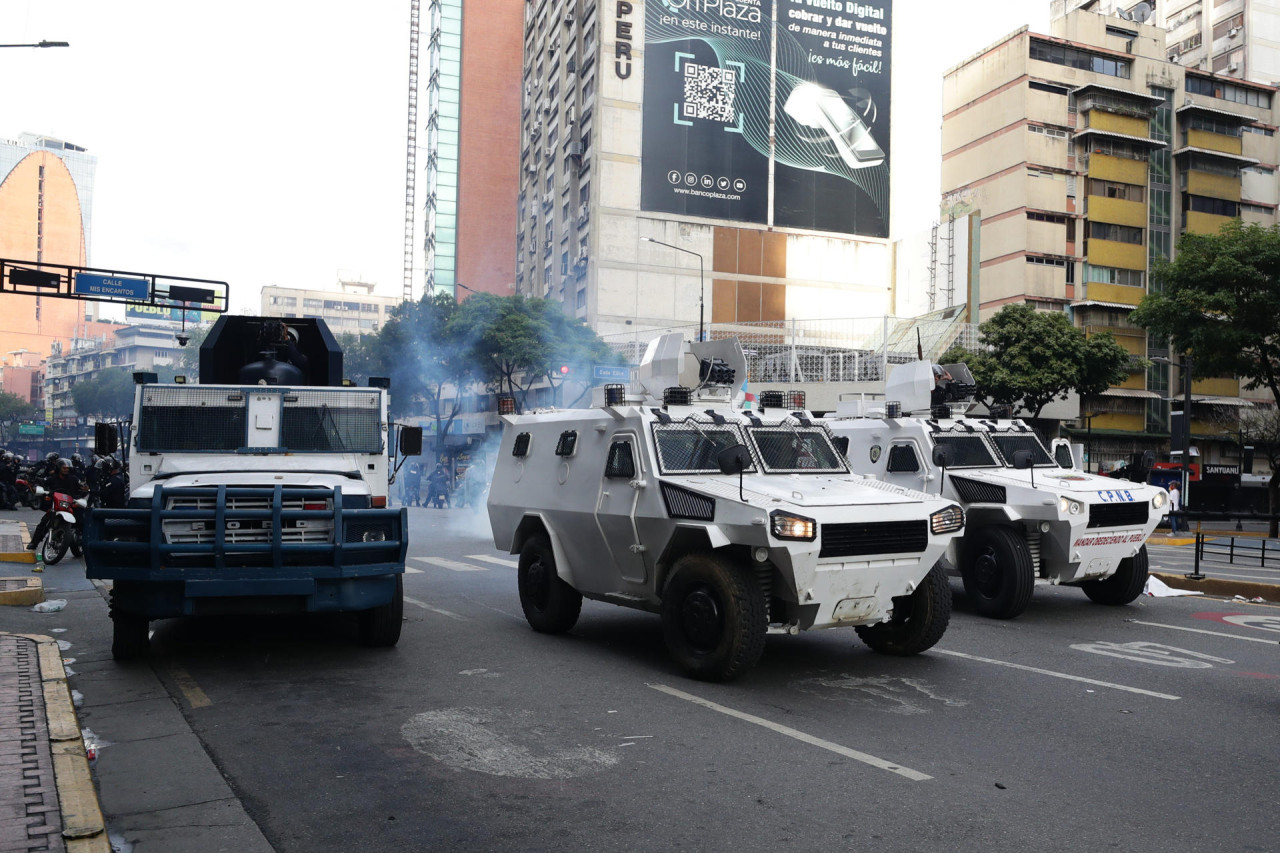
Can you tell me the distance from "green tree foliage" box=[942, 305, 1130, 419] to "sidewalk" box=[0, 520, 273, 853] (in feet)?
104

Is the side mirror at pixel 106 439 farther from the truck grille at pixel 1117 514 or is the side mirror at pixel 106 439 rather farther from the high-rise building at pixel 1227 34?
the high-rise building at pixel 1227 34

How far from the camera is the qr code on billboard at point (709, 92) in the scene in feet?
200

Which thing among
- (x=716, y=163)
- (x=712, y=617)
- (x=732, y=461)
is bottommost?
(x=712, y=617)

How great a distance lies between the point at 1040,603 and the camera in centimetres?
1252

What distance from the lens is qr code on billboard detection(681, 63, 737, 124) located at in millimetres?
61094

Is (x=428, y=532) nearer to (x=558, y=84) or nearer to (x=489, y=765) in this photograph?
(x=489, y=765)

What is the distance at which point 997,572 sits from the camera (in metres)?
11.3

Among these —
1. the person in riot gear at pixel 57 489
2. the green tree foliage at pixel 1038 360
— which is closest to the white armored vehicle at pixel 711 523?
the person in riot gear at pixel 57 489

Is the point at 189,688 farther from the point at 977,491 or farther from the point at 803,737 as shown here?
the point at 977,491

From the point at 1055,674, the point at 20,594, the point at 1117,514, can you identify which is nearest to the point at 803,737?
the point at 1055,674

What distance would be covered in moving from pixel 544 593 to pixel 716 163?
54.8m

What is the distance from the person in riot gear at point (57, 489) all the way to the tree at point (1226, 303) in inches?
1035

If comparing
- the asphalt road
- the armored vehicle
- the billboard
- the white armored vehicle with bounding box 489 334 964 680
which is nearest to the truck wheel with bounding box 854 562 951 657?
the white armored vehicle with bounding box 489 334 964 680

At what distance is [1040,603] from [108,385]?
94.9 m
